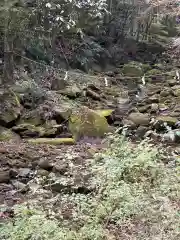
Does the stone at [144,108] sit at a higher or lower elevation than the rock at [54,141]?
lower

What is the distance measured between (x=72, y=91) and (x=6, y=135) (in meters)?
3.66

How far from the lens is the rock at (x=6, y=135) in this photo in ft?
25.7

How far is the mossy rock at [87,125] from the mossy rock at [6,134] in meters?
1.27

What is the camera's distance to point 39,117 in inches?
344

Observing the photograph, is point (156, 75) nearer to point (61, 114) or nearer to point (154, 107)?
point (154, 107)

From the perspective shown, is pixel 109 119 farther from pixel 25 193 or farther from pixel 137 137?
pixel 25 193

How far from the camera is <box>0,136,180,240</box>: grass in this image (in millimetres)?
3795

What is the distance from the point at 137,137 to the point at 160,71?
27.9 ft

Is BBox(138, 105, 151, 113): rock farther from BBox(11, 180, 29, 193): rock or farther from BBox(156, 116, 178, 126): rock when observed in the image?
BBox(11, 180, 29, 193): rock

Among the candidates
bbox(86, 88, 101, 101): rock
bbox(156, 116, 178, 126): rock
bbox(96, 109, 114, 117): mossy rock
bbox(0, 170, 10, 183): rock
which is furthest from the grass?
bbox(86, 88, 101, 101): rock

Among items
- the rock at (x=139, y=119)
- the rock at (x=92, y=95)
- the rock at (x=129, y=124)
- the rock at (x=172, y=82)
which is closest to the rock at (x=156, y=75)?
the rock at (x=172, y=82)

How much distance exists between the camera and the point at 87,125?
8.55 metres

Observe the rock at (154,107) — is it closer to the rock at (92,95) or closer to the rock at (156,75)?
the rock at (92,95)

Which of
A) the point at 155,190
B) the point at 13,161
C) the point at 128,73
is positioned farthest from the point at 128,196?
the point at 128,73
